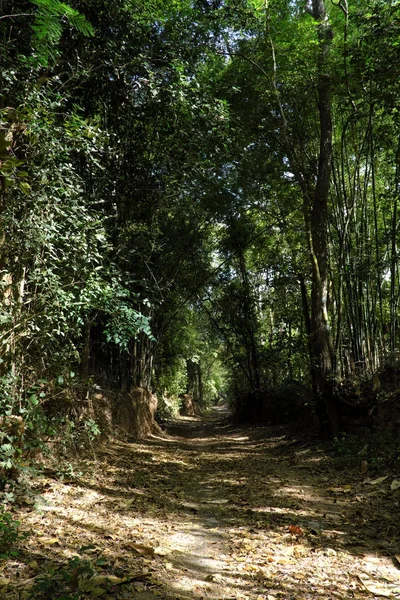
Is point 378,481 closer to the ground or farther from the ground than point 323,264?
closer to the ground

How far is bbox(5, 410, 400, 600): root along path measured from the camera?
223 cm

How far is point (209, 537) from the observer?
121 inches

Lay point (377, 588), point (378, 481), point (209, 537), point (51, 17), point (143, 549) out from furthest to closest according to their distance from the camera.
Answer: point (378, 481) < point (209, 537) < point (143, 549) < point (51, 17) < point (377, 588)

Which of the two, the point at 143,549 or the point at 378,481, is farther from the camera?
the point at 378,481

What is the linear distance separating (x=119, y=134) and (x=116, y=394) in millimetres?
5074

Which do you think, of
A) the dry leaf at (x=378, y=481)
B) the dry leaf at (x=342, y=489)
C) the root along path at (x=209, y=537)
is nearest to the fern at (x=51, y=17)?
the root along path at (x=209, y=537)

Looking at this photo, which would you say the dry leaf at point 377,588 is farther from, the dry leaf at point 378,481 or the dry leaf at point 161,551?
the dry leaf at point 378,481

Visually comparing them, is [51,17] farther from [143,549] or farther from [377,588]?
[377,588]

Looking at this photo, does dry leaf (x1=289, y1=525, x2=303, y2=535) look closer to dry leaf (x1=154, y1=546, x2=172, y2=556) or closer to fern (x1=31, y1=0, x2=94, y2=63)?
dry leaf (x1=154, y1=546, x2=172, y2=556)

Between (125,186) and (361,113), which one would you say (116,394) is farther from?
(361,113)

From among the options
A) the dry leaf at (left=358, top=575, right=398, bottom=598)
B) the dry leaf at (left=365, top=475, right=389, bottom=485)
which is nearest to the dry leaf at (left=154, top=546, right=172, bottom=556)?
the dry leaf at (left=358, top=575, right=398, bottom=598)

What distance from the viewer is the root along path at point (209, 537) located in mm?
2229

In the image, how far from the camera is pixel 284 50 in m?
6.55

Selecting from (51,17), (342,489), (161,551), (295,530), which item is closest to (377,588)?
(295,530)
